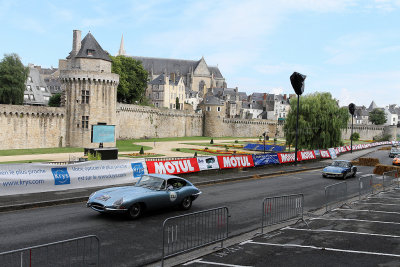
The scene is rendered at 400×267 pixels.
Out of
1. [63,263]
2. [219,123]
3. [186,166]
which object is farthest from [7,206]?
[219,123]

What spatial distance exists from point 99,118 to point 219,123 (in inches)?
1936

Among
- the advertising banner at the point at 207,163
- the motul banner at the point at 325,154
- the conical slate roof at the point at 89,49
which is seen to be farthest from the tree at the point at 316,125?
the conical slate roof at the point at 89,49

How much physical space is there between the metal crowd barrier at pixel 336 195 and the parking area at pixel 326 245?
2.01 meters

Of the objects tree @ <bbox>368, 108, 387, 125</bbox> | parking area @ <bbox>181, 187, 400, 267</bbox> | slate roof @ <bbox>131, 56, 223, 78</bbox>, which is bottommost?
parking area @ <bbox>181, 187, 400, 267</bbox>

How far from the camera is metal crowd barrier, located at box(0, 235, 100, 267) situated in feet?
26.0

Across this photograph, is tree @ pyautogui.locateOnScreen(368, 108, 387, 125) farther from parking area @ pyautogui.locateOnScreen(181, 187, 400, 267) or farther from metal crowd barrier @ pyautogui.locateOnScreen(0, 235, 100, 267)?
metal crowd barrier @ pyautogui.locateOnScreen(0, 235, 100, 267)

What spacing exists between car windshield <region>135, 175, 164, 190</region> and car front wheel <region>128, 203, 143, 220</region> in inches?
45.5

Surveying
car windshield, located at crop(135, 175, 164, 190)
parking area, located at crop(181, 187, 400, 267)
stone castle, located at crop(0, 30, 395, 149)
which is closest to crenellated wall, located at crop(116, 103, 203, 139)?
stone castle, located at crop(0, 30, 395, 149)

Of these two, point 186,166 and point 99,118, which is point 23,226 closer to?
point 186,166

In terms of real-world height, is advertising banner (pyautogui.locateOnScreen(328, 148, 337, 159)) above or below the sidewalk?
above

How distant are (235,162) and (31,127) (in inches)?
1363

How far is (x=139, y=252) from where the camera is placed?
369 inches

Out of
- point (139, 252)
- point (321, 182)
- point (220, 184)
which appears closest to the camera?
point (139, 252)

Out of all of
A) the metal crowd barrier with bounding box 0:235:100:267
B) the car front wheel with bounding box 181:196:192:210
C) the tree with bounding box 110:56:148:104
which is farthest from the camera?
the tree with bounding box 110:56:148:104
